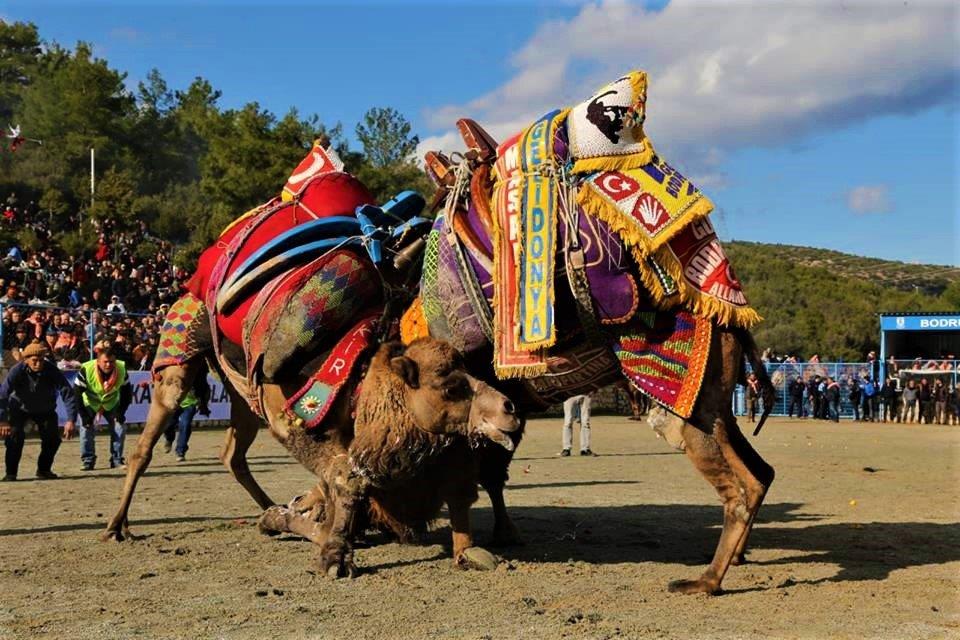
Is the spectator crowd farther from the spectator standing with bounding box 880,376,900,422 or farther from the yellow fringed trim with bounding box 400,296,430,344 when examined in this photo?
the spectator standing with bounding box 880,376,900,422

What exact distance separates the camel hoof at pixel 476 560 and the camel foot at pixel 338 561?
0.74 metres

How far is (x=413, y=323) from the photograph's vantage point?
6992 millimetres

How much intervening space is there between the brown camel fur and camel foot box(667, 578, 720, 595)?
4.37ft

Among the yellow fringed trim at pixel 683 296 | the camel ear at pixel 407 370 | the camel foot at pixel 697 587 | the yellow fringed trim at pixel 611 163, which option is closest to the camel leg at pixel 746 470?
the camel foot at pixel 697 587

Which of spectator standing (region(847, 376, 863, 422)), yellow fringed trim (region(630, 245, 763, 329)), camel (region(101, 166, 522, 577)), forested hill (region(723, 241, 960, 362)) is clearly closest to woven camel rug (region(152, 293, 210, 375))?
camel (region(101, 166, 522, 577))

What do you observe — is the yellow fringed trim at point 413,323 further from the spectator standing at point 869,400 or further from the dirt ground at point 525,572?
the spectator standing at point 869,400

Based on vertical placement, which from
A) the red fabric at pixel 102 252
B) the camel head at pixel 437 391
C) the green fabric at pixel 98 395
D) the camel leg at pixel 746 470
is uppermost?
the red fabric at pixel 102 252

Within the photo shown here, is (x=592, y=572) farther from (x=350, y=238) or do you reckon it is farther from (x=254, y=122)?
(x=254, y=122)

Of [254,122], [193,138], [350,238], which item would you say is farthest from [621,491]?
[193,138]

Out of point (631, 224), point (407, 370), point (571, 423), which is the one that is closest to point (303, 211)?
point (407, 370)

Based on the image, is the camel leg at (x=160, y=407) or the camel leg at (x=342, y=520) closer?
the camel leg at (x=342, y=520)

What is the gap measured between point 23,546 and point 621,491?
6679mm

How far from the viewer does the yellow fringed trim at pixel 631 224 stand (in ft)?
19.1

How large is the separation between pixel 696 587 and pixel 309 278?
3267 mm
